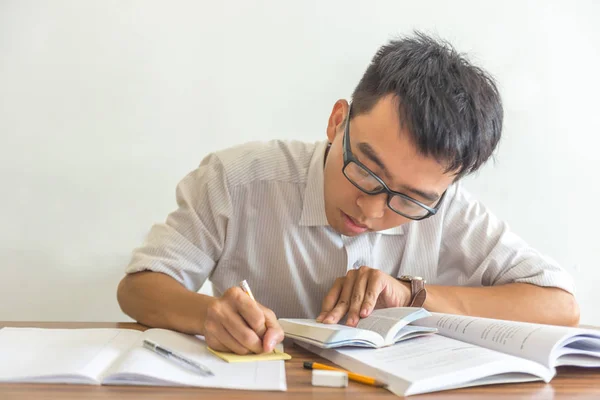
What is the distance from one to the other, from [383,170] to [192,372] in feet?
1.81

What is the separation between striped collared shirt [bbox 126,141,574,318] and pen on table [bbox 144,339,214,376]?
0.50 meters

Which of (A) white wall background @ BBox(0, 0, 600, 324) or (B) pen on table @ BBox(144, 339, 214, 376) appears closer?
(B) pen on table @ BBox(144, 339, 214, 376)

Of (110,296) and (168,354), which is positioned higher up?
(168,354)

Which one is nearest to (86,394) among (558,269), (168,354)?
(168,354)

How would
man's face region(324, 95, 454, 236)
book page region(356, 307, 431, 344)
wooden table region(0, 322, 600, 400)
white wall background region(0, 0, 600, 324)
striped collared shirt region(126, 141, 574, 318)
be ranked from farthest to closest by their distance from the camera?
1. white wall background region(0, 0, 600, 324)
2. striped collared shirt region(126, 141, 574, 318)
3. man's face region(324, 95, 454, 236)
4. book page region(356, 307, 431, 344)
5. wooden table region(0, 322, 600, 400)

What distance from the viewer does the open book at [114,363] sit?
2.74ft

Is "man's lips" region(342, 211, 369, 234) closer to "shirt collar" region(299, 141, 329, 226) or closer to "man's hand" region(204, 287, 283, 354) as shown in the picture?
"shirt collar" region(299, 141, 329, 226)

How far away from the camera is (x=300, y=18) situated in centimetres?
226

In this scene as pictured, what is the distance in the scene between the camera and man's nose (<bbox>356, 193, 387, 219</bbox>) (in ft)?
4.12

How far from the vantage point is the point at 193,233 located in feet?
4.90

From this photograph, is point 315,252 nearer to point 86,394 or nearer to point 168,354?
point 168,354

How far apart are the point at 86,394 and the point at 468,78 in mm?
948

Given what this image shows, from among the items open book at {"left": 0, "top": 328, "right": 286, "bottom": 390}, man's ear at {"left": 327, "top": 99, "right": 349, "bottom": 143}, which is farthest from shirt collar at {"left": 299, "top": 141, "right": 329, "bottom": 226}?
open book at {"left": 0, "top": 328, "right": 286, "bottom": 390}

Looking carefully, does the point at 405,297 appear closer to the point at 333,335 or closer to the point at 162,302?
the point at 333,335
